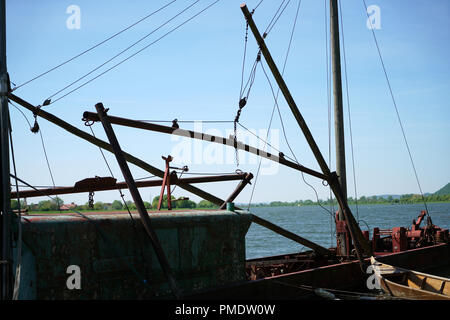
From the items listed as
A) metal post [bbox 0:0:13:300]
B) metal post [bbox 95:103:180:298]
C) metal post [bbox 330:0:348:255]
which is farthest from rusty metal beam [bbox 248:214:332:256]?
metal post [bbox 0:0:13:300]

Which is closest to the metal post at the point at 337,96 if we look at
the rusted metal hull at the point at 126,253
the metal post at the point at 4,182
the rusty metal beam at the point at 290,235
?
the rusty metal beam at the point at 290,235

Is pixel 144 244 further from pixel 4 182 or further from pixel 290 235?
pixel 290 235

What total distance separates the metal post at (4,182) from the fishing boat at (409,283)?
401 inches

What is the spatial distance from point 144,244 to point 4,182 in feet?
9.39

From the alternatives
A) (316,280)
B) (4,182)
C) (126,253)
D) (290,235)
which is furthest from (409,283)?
(4,182)

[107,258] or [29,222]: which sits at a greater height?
[29,222]

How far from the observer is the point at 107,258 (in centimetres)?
895

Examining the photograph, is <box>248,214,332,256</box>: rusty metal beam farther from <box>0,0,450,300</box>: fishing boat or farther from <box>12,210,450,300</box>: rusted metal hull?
<box>12,210,450,300</box>: rusted metal hull

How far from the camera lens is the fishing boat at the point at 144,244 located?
8047 mm

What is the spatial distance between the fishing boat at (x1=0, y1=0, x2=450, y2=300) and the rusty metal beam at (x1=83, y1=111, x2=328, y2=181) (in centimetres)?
2

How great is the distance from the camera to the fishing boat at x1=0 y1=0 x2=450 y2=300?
8.05m
